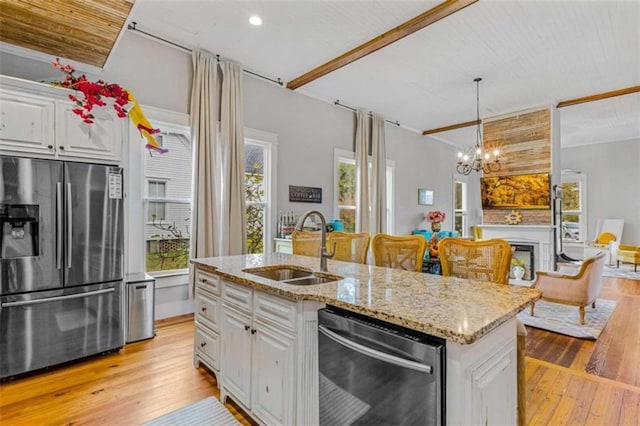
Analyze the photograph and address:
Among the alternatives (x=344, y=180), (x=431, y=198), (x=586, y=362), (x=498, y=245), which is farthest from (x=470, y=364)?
(x=431, y=198)

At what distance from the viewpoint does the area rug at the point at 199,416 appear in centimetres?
199

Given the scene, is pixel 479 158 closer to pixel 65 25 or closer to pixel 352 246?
pixel 352 246

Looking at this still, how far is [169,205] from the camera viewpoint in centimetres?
405

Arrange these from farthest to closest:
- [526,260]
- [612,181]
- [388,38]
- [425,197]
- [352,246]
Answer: [612,181], [425,197], [526,260], [388,38], [352,246]

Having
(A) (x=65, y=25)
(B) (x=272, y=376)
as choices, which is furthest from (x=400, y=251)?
Result: (A) (x=65, y=25)

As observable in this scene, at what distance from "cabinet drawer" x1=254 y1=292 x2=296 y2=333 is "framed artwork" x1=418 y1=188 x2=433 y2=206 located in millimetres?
6659

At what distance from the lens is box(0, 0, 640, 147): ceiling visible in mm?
3289

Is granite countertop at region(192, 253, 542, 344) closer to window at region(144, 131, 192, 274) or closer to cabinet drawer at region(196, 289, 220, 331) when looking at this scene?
cabinet drawer at region(196, 289, 220, 331)

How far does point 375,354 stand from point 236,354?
1.13 m

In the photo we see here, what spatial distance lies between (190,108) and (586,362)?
16.1 ft

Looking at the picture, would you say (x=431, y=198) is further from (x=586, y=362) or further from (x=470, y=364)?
(x=470, y=364)

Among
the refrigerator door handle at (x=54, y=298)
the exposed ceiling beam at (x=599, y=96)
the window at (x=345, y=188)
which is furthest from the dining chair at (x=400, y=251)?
the exposed ceiling beam at (x=599, y=96)

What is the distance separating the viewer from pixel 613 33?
3686mm

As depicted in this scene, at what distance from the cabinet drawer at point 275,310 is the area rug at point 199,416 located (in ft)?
2.45
